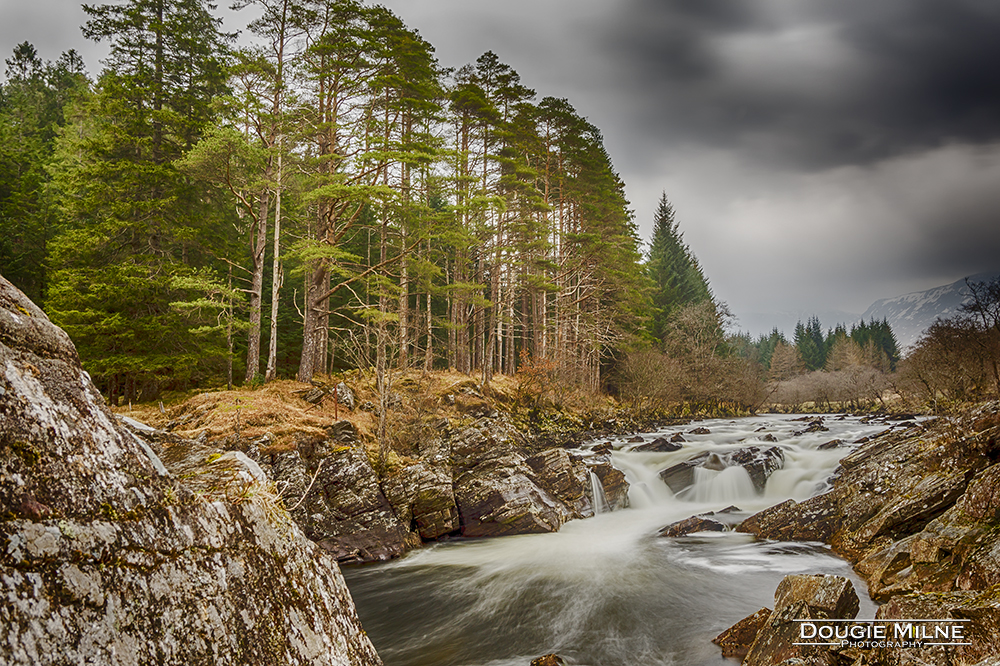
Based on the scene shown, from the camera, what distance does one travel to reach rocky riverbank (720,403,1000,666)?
182 inches

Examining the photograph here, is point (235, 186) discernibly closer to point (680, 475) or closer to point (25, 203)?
point (25, 203)

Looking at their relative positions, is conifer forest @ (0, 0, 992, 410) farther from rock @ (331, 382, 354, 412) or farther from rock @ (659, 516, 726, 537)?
rock @ (659, 516, 726, 537)

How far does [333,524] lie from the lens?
11375mm

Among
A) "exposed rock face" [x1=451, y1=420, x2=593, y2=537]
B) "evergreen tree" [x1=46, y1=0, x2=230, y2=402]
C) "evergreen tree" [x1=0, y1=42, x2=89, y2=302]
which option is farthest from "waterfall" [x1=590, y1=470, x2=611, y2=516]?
"evergreen tree" [x1=0, y1=42, x2=89, y2=302]

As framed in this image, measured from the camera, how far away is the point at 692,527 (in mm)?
13242

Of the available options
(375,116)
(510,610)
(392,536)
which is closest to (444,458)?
(392,536)

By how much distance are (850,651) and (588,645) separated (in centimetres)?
396

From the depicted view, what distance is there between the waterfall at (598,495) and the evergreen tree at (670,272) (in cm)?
2865

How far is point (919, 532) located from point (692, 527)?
5.86 metres

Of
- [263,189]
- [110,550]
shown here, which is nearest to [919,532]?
[110,550]

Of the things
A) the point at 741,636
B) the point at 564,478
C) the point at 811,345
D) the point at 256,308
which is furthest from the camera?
the point at 811,345

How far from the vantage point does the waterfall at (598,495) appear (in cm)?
1569

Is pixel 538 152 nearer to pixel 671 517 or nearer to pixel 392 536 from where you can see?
pixel 671 517

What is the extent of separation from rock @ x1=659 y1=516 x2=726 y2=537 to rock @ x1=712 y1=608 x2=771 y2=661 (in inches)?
227
